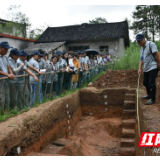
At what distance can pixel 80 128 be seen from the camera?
713cm

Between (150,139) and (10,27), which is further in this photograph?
(10,27)

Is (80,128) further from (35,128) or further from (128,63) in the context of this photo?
(128,63)

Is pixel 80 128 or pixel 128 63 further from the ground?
pixel 128 63

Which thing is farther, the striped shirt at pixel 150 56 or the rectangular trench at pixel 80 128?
the striped shirt at pixel 150 56

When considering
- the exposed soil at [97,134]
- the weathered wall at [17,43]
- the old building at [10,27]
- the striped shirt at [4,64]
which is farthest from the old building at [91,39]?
the striped shirt at [4,64]

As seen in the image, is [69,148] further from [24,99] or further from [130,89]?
[130,89]

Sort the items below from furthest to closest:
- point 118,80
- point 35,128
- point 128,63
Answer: point 128,63, point 118,80, point 35,128

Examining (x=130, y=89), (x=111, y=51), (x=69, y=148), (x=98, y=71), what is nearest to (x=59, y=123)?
(x=69, y=148)

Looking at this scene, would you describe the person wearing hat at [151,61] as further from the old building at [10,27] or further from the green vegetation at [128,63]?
the old building at [10,27]

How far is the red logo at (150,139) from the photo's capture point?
2928 millimetres

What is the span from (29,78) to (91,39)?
51.9 ft

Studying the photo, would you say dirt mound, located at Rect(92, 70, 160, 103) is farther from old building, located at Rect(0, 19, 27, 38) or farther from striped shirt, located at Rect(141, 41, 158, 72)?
old building, located at Rect(0, 19, 27, 38)

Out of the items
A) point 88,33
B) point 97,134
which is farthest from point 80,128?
point 88,33

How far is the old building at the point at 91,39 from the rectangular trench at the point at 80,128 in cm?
1095
